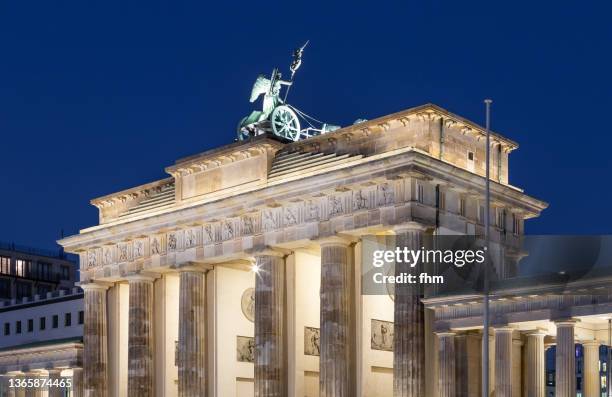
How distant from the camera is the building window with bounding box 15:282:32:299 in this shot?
5281 inches

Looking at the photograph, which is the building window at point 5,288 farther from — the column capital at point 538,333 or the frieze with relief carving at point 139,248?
the column capital at point 538,333

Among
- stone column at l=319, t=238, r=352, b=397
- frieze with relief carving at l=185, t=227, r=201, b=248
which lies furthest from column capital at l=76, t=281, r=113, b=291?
stone column at l=319, t=238, r=352, b=397

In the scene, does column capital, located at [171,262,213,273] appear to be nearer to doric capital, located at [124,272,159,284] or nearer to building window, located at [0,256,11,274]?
doric capital, located at [124,272,159,284]

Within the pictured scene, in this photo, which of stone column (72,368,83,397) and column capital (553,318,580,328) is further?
stone column (72,368,83,397)

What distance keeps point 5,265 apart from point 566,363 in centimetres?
10163

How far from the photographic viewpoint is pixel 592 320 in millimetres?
46281

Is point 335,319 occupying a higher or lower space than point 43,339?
higher

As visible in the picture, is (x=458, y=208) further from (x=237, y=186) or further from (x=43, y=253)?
(x=43, y=253)

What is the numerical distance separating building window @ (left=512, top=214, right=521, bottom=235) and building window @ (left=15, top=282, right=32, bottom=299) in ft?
296

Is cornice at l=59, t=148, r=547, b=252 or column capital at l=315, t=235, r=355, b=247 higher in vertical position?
cornice at l=59, t=148, r=547, b=252

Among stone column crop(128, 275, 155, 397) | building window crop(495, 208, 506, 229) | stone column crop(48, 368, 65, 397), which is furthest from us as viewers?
stone column crop(48, 368, 65, 397)

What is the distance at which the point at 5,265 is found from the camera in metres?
134

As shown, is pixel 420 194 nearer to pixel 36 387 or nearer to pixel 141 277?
pixel 141 277

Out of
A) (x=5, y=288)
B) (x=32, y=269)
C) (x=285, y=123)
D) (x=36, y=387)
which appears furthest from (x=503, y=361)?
(x=32, y=269)
